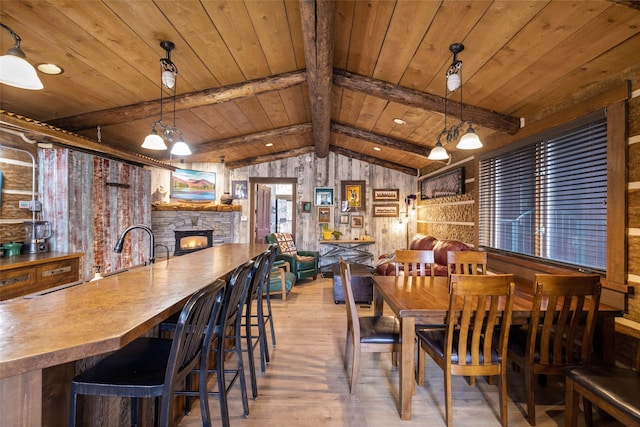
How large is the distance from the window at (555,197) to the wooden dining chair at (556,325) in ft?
1.96

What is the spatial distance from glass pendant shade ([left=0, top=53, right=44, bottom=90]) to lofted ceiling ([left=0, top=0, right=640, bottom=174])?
0.45 meters

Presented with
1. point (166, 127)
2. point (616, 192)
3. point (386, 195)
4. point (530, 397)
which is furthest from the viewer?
point (386, 195)

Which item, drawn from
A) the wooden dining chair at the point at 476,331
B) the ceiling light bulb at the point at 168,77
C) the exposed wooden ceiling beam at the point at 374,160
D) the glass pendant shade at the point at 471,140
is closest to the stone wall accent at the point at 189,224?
the exposed wooden ceiling beam at the point at 374,160

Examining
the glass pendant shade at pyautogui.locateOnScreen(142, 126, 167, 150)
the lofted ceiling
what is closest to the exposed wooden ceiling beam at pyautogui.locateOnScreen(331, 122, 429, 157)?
the lofted ceiling

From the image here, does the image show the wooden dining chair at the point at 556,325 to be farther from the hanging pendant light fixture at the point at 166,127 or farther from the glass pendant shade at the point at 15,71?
the glass pendant shade at the point at 15,71

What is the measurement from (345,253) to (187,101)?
457cm

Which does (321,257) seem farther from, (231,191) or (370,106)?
(370,106)

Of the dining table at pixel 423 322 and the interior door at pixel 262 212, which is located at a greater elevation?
the interior door at pixel 262 212

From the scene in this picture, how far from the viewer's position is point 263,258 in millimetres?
2295

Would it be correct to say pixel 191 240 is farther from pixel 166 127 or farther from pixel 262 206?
pixel 166 127

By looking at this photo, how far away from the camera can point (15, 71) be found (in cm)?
162

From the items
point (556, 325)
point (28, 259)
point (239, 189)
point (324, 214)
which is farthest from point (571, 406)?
point (239, 189)

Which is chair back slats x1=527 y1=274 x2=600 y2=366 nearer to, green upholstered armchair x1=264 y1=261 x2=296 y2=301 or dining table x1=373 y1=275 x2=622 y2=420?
dining table x1=373 y1=275 x2=622 y2=420

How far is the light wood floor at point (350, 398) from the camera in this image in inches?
75.4
